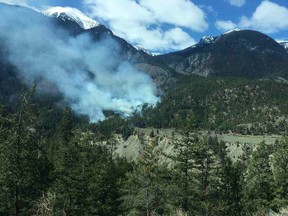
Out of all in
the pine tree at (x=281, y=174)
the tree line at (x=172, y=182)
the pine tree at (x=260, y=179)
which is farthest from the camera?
the pine tree at (x=260, y=179)

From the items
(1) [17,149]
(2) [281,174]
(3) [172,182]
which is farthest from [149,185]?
(1) [17,149]

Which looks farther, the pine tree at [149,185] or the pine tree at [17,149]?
the pine tree at [149,185]

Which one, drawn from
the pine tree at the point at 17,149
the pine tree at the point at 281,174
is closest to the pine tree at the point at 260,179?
the pine tree at the point at 281,174

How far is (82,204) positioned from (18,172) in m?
16.9

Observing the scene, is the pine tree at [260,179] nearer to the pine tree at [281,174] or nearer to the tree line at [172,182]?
the tree line at [172,182]

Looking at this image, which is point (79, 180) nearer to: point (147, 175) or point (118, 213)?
point (147, 175)

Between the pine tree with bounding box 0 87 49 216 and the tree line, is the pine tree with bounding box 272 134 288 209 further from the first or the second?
the pine tree with bounding box 0 87 49 216

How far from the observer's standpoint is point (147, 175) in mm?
57156

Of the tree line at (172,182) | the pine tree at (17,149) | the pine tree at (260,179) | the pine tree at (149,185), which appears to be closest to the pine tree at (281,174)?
the tree line at (172,182)

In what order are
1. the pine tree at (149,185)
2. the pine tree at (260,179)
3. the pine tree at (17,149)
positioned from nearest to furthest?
the pine tree at (17,149) → the pine tree at (149,185) → the pine tree at (260,179)

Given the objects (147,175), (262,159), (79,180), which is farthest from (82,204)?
(262,159)

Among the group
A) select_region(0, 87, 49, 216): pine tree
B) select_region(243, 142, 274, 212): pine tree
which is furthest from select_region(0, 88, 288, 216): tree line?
select_region(0, 87, 49, 216): pine tree

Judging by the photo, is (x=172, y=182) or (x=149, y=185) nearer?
(x=172, y=182)

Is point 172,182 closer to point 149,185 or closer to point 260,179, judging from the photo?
point 149,185
